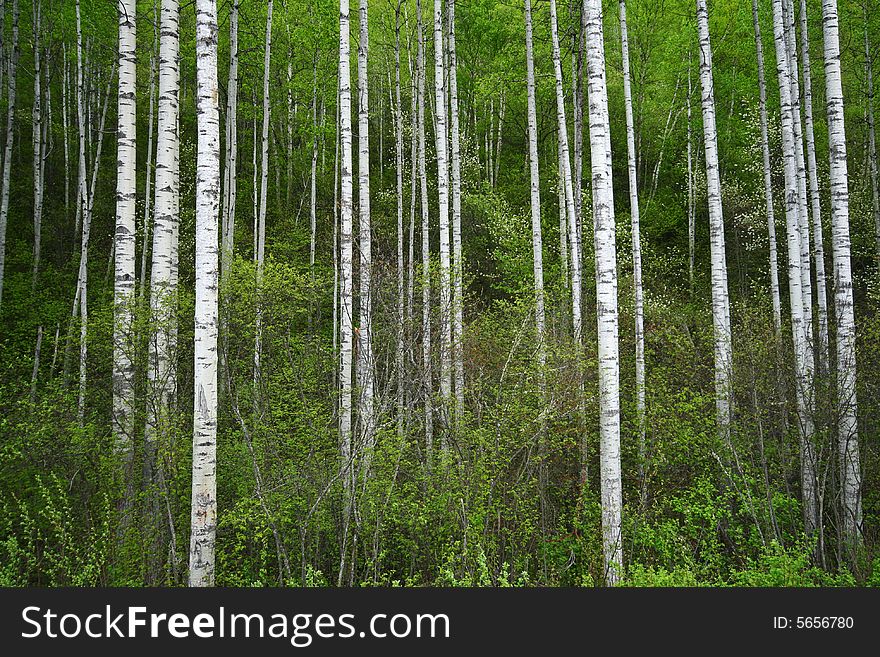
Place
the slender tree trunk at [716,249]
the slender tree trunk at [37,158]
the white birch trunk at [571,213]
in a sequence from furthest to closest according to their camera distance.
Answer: the slender tree trunk at [37,158], the white birch trunk at [571,213], the slender tree trunk at [716,249]

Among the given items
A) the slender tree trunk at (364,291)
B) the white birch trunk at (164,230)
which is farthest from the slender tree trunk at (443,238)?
the white birch trunk at (164,230)

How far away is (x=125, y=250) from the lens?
5.56 metres

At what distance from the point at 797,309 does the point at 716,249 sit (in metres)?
1.27

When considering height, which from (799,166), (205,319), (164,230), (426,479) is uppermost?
(799,166)

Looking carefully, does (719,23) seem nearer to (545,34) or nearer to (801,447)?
(545,34)

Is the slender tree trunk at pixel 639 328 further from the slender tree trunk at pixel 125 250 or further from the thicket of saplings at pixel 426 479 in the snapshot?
the slender tree trunk at pixel 125 250

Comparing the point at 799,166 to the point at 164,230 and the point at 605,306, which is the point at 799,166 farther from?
the point at 164,230

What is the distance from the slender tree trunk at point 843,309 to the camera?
583 cm

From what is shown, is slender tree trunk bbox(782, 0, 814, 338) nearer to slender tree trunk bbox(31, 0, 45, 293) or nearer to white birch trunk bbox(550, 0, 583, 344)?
white birch trunk bbox(550, 0, 583, 344)

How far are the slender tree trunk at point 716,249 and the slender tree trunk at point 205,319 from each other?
19.8 feet

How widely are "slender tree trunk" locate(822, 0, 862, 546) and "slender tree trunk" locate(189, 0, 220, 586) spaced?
20.9 ft

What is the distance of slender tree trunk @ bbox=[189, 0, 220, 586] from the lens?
4.08m

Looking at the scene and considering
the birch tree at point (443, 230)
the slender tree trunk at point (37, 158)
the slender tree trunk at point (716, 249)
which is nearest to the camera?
the slender tree trunk at point (716, 249)


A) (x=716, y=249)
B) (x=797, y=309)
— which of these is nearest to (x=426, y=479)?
(x=716, y=249)
